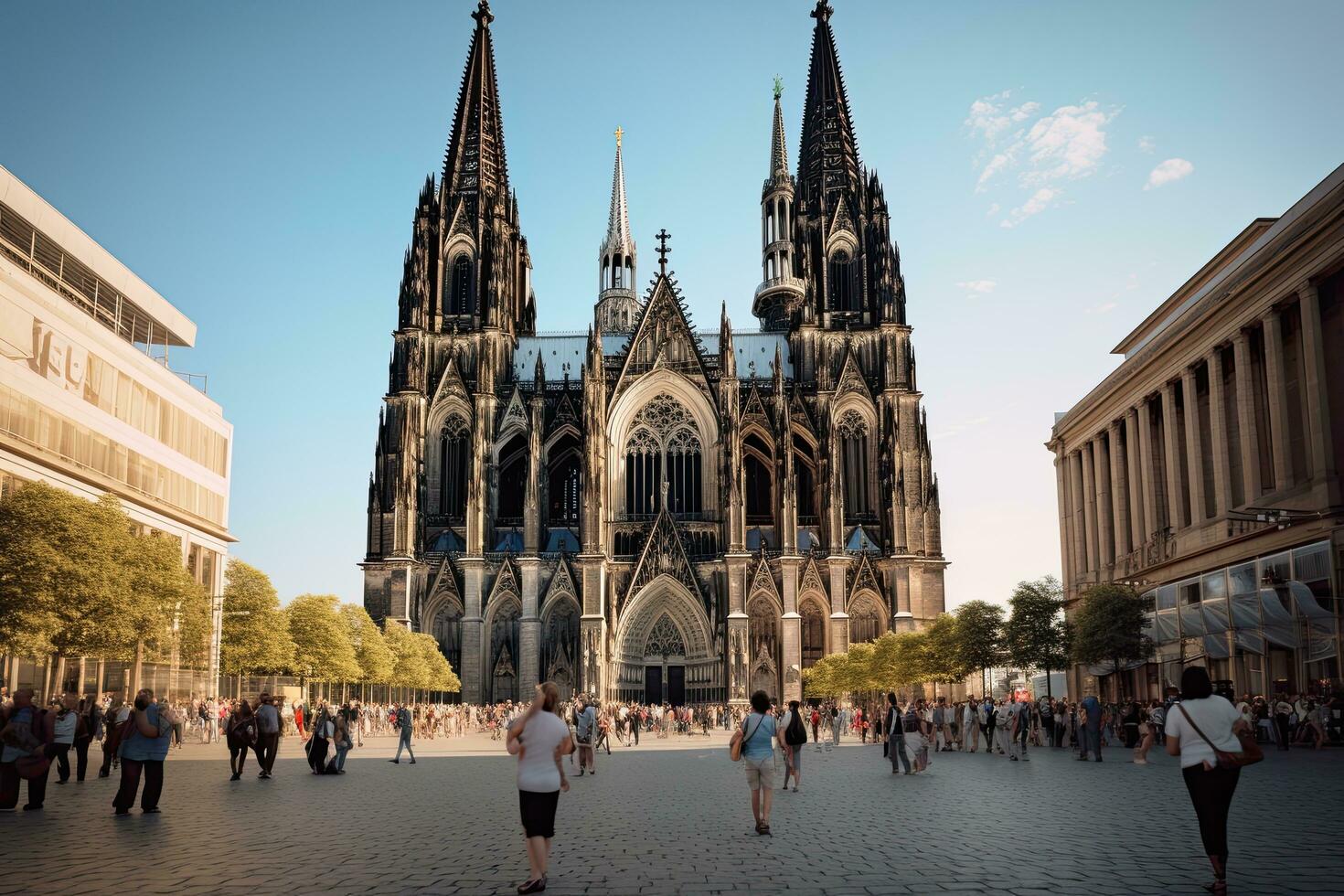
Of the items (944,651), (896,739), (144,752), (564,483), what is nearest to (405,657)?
(564,483)

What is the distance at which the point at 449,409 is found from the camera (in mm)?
69625

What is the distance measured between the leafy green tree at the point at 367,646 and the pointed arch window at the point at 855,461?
87.8ft

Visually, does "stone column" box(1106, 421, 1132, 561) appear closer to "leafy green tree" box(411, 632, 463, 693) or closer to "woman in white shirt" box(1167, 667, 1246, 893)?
"leafy green tree" box(411, 632, 463, 693)

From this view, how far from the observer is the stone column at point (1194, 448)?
134 feet

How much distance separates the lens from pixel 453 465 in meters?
69.9

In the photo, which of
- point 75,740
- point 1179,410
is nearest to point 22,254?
point 75,740

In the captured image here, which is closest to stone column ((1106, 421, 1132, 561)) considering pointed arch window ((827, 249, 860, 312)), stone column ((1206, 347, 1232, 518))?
stone column ((1206, 347, 1232, 518))

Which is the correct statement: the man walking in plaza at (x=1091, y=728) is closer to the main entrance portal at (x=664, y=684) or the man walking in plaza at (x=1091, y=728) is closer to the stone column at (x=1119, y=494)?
the stone column at (x=1119, y=494)

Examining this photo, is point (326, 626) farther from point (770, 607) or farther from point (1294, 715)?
point (1294, 715)

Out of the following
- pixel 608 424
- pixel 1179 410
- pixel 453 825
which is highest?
pixel 608 424

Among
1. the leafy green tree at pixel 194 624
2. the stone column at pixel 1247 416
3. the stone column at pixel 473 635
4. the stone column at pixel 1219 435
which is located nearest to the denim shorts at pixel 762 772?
the stone column at pixel 1247 416

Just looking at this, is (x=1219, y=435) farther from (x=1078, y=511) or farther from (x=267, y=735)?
(x=267, y=735)

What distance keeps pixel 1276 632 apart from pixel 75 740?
97.1 feet

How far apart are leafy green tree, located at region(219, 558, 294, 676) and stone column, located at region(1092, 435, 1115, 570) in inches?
1295
